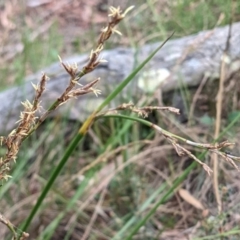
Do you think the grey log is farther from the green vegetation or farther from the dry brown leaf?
the dry brown leaf

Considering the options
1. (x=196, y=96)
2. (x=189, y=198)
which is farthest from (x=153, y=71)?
Answer: (x=189, y=198)

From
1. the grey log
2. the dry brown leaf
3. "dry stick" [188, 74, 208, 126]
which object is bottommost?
the dry brown leaf

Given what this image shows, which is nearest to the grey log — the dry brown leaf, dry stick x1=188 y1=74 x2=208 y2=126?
dry stick x1=188 y1=74 x2=208 y2=126

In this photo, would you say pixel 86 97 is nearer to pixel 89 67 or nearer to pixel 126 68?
pixel 126 68

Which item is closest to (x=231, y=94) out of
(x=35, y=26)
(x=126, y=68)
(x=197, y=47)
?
(x=197, y=47)

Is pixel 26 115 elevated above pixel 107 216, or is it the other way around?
pixel 26 115

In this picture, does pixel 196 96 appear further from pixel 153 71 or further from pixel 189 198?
pixel 189 198

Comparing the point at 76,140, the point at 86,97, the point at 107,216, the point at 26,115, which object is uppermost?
the point at 26,115
